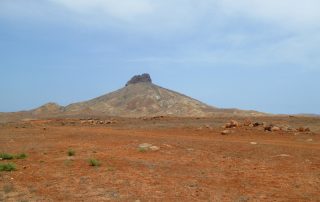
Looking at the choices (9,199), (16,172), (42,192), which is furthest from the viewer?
(16,172)

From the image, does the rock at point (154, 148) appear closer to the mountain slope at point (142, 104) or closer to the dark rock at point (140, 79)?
the mountain slope at point (142, 104)

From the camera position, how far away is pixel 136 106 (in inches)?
2982

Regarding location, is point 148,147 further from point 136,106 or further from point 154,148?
point 136,106

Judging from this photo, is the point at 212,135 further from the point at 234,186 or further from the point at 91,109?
the point at 91,109

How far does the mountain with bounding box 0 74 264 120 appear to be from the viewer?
70.6 metres

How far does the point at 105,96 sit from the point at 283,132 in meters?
64.8

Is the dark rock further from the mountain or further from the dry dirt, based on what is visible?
the dry dirt

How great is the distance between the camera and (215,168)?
14156 millimetres

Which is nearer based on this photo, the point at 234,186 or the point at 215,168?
the point at 234,186

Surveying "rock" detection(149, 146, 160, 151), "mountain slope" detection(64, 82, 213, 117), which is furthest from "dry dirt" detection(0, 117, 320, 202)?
"mountain slope" detection(64, 82, 213, 117)

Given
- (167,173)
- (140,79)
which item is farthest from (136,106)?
(167,173)

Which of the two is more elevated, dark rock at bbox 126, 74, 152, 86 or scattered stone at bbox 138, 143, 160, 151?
dark rock at bbox 126, 74, 152, 86

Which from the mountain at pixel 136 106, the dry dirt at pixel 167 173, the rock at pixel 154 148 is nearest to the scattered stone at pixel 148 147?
the rock at pixel 154 148

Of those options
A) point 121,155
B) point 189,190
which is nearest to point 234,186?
point 189,190
